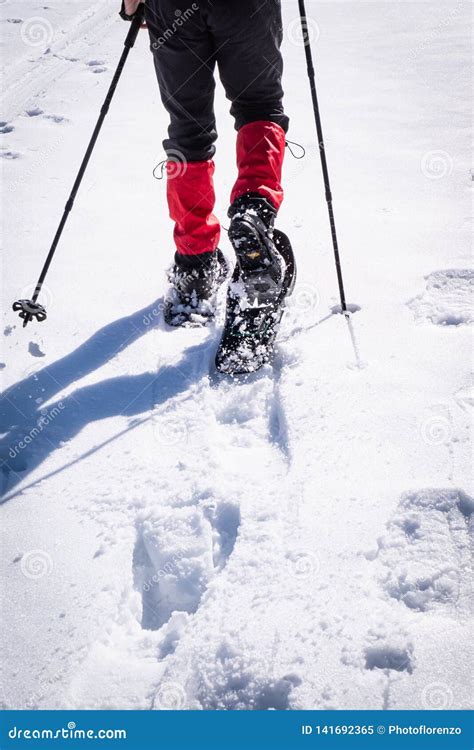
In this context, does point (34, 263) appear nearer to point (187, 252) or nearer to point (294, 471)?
point (187, 252)

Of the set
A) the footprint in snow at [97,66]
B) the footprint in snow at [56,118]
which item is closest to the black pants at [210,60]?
the footprint in snow at [56,118]

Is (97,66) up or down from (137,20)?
up

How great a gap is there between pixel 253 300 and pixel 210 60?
0.98 m

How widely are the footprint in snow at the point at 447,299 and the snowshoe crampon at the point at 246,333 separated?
2.22ft

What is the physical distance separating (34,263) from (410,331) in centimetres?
202

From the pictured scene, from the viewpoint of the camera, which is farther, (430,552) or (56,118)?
(56,118)

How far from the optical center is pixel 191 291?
2.49 metres

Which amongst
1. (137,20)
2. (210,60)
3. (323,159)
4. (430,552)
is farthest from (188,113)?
(430,552)

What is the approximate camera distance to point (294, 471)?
1.77 meters

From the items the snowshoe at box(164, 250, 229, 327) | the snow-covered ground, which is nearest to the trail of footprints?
the snow-covered ground

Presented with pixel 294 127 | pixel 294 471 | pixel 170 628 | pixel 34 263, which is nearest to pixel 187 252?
pixel 34 263

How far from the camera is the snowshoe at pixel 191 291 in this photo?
2.46 metres

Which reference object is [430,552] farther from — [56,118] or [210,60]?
[56,118]

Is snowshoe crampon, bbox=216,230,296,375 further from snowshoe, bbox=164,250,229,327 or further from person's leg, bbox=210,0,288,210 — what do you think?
person's leg, bbox=210,0,288,210
